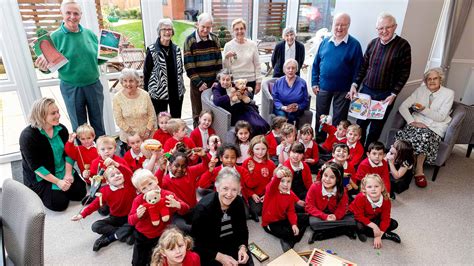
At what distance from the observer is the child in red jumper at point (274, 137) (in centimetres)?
316

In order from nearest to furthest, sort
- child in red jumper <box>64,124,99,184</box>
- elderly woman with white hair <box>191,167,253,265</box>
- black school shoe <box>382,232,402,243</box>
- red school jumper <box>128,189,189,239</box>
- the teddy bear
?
1. elderly woman with white hair <box>191,167,253,265</box>
2. red school jumper <box>128,189,189,239</box>
3. black school shoe <box>382,232,402,243</box>
4. child in red jumper <box>64,124,99,184</box>
5. the teddy bear

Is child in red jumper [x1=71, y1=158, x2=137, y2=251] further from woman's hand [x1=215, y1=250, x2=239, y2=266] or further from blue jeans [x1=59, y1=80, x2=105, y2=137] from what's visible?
blue jeans [x1=59, y1=80, x2=105, y2=137]

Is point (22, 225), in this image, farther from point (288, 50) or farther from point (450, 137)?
point (450, 137)

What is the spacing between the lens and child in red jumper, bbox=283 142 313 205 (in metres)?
2.57

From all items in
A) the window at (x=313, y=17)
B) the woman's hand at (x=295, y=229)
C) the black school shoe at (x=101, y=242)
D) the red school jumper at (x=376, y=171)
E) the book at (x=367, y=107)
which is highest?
the window at (x=313, y=17)

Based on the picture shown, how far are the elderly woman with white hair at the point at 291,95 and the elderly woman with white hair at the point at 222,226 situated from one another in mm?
1802

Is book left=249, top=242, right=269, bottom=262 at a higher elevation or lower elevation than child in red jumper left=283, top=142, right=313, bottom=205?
lower

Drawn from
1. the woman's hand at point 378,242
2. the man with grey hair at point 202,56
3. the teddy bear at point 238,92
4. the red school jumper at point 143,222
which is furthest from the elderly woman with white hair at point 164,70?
the woman's hand at point 378,242

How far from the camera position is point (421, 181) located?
3.17 metres

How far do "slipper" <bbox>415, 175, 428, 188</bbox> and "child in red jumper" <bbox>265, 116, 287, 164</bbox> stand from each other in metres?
1.48

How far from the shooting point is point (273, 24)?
5273 millimetres

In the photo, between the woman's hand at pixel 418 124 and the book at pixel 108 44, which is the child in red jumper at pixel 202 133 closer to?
the book at pixel 108 44

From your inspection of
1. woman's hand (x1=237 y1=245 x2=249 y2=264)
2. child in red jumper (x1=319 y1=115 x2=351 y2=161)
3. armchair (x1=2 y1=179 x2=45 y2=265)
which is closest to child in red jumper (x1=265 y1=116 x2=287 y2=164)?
child in red jumper (x1=319 y1=115 x2=351 y2=161)

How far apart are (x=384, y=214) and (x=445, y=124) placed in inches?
61.1
